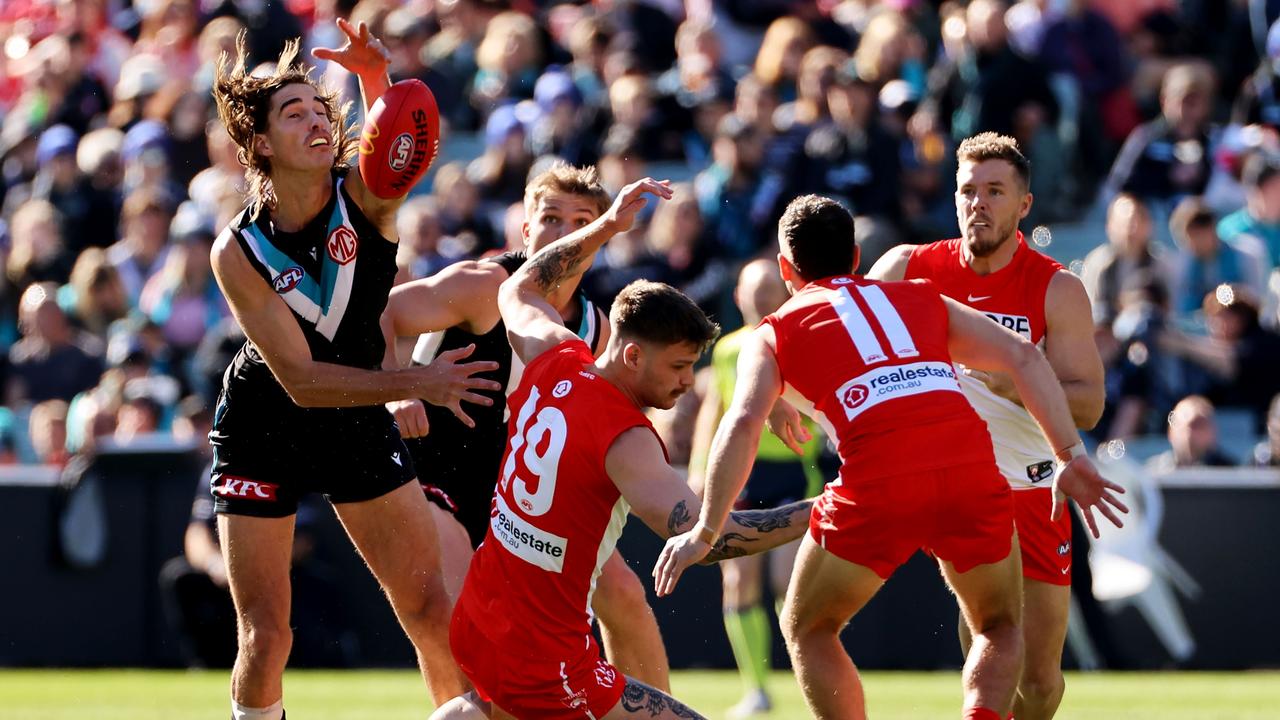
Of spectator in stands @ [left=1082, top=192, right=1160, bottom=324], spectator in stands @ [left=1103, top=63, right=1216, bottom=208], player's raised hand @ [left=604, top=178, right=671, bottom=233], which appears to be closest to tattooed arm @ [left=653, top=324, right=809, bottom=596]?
player's raised hand @ [left=604, top=178, right=671, bottom=233]

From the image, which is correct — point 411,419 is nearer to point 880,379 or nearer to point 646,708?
point 646,708

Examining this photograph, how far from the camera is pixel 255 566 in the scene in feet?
24.2

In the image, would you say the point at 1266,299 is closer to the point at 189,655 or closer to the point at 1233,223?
the point at 1233,223

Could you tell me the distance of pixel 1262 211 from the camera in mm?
14273

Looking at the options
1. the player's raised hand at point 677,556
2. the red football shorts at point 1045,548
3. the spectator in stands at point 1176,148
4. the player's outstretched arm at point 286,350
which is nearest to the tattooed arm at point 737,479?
the player's raised hand at point 677,556

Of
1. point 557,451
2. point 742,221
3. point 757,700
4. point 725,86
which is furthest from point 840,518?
point 725,86

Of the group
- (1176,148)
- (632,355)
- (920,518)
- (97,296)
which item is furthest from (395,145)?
(97,296)

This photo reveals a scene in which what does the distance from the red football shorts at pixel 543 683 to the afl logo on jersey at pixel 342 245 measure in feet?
5.61

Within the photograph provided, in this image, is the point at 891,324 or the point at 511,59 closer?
the point at 891,324

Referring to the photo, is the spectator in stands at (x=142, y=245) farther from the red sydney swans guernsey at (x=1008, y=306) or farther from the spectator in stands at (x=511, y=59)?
the red sydney swans guernsey at (x=1008, y=306)

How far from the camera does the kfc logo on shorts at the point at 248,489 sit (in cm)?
739

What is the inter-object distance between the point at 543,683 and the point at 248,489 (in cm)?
168

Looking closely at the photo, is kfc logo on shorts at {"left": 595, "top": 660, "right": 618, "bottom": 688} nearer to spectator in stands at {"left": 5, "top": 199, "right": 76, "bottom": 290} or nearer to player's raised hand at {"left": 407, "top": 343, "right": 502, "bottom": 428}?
player's raised hand at {"left": 407, "top": 343, "right": 502, "bottom": 428}

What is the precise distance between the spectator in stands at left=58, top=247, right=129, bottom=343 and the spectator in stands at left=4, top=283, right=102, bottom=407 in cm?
30
